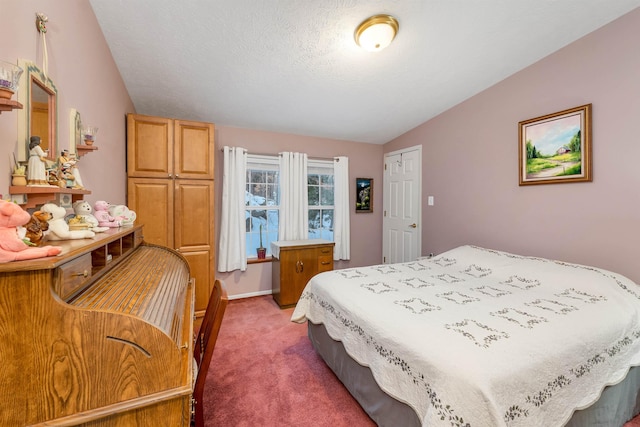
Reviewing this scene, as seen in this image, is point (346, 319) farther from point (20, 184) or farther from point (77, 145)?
point (77, 145)

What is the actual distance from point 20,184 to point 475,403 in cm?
186

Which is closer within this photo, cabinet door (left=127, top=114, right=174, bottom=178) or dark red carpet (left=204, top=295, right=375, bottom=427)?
dark red carpet (left=204, top=295, right=375, bottom=427)

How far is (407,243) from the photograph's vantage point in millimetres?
3984

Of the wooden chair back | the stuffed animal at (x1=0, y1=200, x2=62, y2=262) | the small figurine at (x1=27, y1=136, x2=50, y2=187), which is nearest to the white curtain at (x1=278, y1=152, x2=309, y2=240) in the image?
the wooden chair back

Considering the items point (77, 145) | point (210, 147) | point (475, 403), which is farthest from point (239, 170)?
point (475, 403)

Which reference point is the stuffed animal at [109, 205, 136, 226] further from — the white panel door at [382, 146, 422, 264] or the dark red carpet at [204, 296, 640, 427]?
the white panel door at [382, 146, 422, 264]

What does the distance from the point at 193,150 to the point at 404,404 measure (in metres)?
2.80

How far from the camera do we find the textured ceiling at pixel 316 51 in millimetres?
1854

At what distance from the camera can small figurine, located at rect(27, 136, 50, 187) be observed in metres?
1.01

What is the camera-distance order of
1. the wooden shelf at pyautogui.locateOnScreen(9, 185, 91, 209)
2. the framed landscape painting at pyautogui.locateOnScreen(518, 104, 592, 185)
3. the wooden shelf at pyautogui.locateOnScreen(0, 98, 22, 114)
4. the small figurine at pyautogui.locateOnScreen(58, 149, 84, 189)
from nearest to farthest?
1. the wooden shelf at pyautogui.locateOnScreen(0, 98, 22, 114)
2. the wooden shelf at pyautogui.locateOnScreen(9, 185, 91, 209)
3. the small figurine at pyautogui.locateOnScreen(58, 149, 84, 189)
4. the framed landscape painting at pyautogui.locateOnScreen(518, 104, 592, 185)

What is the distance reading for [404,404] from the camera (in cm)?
131

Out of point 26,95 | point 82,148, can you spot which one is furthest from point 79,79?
point 26,95

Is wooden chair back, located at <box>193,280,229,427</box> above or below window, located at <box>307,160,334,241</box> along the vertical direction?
below

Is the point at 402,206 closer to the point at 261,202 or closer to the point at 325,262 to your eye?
the point at 325,262
